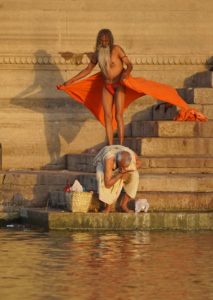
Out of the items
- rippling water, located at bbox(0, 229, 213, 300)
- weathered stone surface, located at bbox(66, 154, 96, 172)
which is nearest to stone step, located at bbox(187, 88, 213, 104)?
weathered stone surface, located at bbox(66, 154, 96, 172)

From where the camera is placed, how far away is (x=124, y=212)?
15.4 meters

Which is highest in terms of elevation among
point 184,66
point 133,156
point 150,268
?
point 184,66

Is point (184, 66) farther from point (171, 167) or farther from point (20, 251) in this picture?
point (20, 251)

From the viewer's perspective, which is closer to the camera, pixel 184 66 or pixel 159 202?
pixel 159 202

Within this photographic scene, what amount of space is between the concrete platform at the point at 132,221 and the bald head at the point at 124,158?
573 mm

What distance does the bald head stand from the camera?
595 inches

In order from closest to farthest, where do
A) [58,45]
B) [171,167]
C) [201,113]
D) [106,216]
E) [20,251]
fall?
1. [20,251]
2. [106,216]
3. [171,167]
4. [201,113]
5. [58,45]

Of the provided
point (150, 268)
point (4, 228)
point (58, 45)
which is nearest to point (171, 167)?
point (4, 228)

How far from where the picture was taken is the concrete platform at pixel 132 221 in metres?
15.2

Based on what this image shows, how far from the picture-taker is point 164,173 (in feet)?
54.7

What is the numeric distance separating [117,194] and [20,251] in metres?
2.68

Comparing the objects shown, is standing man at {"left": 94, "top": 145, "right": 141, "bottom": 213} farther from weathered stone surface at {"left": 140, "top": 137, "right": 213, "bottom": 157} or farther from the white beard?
the white beard

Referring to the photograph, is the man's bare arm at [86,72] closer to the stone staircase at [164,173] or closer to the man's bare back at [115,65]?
the man's bare back at [115,65]

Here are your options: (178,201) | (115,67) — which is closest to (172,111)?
(115,67)
